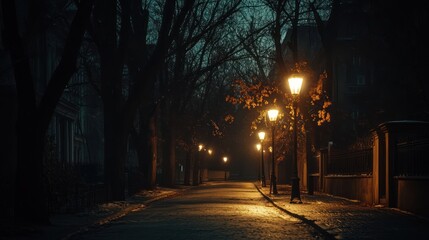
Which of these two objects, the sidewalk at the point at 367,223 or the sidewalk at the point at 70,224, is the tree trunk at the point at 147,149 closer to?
the sidewalk at the point at 70,224

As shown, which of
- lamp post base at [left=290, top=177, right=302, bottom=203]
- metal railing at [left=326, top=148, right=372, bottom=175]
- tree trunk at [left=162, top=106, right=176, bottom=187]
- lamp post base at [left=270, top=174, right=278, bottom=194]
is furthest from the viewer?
Result: tree trunk at [left=162, top=106, right=176, bottom=187]

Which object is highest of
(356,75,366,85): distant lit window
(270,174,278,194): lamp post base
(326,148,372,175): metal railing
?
(356,75,366,85): distant lit window

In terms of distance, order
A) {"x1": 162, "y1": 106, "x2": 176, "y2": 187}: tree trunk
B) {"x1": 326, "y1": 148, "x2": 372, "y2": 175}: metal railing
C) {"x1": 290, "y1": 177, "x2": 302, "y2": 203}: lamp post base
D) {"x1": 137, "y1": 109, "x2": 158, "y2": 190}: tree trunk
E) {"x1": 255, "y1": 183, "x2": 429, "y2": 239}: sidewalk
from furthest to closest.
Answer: {"x1": 162, "y1": 106, "x2": 176, "y2": 187}: tree trunk < {"x1": 137, "y1": 109, "x2": 158, "y2": 190}: tree trunk < {"x1": 290, "y1": 177, "x2": 302, "y2": 203}: lamp post base < {"x1": 326, "y1": 148, "x2": 372, "y2": 175}: metal railing < {"x1": 255, "y1": 183, "x2": 429, "y2": 239}: sidewalk

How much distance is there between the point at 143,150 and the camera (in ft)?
126

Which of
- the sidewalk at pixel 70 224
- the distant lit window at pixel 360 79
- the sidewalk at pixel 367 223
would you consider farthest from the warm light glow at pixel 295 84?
the distant lit window at pixel 360 79

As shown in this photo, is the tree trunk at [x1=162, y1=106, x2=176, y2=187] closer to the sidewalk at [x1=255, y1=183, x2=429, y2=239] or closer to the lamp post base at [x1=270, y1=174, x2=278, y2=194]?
the lamp post base at [x1=270, y1=174, x2=278, y2=194]

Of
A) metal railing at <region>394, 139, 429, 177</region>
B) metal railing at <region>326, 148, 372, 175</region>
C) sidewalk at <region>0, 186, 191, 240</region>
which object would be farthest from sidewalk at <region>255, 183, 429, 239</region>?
sidewalk at <region>0, 186, 191, 240</region>

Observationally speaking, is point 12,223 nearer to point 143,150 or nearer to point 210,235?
point 210,235

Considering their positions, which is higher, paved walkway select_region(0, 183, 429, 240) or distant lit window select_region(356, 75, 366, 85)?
distant lit window select_region(356, 75, 366, 85)

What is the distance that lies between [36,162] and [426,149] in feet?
30.4

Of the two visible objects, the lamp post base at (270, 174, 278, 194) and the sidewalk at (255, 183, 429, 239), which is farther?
the lamp post base at (270, 174, 278, 194)

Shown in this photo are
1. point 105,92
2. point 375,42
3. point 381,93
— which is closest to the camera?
point 105,92

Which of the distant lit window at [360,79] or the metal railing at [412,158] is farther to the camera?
the distant lit window at [360,79]

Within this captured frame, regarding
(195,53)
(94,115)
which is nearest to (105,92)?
(195,53)
